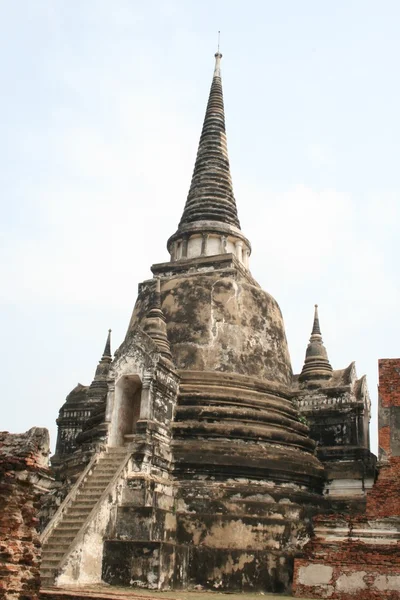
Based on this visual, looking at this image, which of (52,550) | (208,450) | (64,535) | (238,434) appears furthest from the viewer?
(238,434)

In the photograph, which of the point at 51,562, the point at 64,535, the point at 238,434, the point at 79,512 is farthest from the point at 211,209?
the point at 51,562

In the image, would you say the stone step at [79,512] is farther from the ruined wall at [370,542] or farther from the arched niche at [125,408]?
the ruined wall at [370,542]

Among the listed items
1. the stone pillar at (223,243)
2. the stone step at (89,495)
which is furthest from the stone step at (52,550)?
the stone pillar at (223,243)

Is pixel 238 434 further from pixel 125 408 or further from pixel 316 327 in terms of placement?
pixel 316 327

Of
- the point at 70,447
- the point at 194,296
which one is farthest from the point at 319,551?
the point at 70,447

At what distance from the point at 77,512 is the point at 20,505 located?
5.52 metres

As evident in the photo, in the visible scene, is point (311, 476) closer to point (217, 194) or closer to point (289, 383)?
point (289, 383)

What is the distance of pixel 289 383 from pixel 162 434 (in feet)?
15.0

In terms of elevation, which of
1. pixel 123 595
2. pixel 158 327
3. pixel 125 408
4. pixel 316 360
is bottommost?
pixel 123 595

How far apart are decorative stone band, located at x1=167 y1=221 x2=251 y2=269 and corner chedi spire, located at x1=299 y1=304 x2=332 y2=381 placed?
9.16 feet

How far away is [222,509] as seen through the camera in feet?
47.4

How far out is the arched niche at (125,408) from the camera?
1554 cm

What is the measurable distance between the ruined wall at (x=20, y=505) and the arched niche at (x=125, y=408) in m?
6.99

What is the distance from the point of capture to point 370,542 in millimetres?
13562
